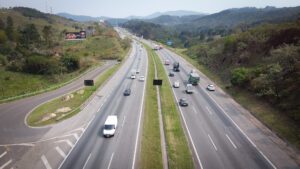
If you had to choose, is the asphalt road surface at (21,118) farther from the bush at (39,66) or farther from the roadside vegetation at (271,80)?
the roadside vegetation at (271,80)

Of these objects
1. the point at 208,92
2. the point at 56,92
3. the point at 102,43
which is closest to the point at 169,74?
the point at 208,92

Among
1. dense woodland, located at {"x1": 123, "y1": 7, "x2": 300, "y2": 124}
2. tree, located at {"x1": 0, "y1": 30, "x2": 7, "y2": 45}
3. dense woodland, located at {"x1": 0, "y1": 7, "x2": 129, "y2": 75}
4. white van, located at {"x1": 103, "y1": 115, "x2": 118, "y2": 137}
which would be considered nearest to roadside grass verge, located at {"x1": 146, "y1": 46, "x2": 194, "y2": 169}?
white van, located at {"x1": 103, "y1": 115, "x2": 118, "y2": 137}

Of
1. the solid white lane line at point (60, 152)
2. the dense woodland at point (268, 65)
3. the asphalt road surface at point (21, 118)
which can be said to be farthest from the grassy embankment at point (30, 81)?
the dense woodland at point (268, 65)

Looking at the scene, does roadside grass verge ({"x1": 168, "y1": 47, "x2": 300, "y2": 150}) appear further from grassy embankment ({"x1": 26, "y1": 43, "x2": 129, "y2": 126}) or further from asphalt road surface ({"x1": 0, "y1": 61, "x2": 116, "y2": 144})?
asphalt road surface ({"x1": 0, "y1": 61, "x2": 116, "y2": 144})

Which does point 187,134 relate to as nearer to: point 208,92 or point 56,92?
point 208,92

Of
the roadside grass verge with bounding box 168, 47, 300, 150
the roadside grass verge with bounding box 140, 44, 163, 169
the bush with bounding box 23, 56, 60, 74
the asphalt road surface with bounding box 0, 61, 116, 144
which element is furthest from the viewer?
the bush with bounding box 23, 56, 60, 74

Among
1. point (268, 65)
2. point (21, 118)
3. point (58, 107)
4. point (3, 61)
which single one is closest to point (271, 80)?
point (268, 65)
